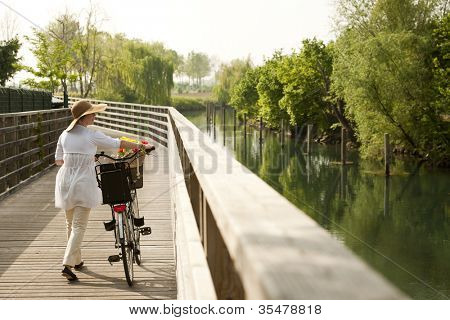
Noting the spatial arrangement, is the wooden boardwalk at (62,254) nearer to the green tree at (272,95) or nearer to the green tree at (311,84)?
the green tree at (311,84)

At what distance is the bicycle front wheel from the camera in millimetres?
5812

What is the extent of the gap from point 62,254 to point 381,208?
73.9 ft

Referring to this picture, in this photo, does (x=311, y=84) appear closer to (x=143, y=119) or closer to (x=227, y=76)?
(x=143, y=119)

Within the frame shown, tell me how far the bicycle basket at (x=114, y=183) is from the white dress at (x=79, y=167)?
199 millimetres

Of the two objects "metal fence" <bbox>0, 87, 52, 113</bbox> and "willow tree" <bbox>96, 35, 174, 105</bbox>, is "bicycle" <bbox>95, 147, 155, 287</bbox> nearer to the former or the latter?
"metal fence" <bbox>0, 87, 52, 113</bbox>

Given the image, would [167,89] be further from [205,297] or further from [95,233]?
[205,297]

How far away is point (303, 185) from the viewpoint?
34.2 meters

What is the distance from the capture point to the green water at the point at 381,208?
65.0 feet

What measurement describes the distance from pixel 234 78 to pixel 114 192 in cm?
9886

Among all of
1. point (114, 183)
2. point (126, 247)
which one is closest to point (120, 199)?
point (114, 183)

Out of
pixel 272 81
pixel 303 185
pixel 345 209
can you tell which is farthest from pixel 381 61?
pixel 272 81

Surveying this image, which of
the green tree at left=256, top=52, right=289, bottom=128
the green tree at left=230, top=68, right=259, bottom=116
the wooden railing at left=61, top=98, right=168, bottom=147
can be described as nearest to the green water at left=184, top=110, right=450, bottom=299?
the wooden railing at left=61, top=98, right=168, bottom=147

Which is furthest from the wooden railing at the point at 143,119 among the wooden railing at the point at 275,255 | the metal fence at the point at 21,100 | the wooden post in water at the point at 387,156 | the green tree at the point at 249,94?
the green tree at the point at 249,94

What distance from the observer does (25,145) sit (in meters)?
14.0
